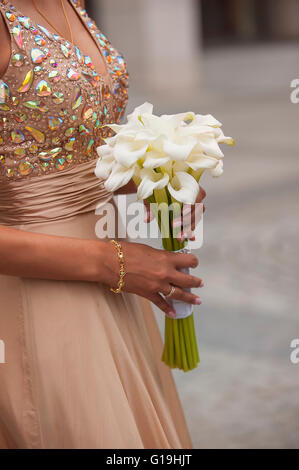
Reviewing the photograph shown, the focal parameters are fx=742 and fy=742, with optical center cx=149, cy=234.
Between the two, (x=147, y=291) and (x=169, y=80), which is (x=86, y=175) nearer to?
(x=147, y=291)

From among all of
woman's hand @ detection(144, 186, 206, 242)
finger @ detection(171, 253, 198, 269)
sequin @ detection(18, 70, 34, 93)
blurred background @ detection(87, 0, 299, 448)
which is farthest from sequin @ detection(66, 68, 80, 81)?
blurred background @ detection(87, 0, 299, 448)

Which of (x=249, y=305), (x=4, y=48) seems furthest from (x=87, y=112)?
(x=249, y=305)

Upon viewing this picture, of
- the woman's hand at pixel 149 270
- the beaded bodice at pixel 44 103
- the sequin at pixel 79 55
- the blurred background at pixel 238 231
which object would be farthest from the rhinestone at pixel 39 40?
the blurred background at pixel 238 231

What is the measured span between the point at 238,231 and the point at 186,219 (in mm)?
4271

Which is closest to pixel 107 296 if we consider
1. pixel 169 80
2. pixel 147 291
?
pixel 147 291

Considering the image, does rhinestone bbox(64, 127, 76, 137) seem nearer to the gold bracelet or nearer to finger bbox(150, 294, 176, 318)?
the gold bracelet

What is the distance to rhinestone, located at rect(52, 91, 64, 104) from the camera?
1.73 m

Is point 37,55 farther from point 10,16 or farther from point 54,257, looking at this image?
point 54,257

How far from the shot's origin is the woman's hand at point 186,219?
1724 millimetres

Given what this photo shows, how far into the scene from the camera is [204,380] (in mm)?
3895

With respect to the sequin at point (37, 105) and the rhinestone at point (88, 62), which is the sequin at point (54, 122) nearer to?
the sequin at point (37, 105)

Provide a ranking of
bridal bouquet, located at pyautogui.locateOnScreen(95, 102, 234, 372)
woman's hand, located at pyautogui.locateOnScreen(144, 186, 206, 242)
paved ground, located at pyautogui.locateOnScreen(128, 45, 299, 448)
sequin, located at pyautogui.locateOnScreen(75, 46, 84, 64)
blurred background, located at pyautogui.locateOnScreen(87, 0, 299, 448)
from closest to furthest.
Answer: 1. bridal bouquet, located at pyautogui.locateOnScreen(95, 102, 234, 372)
2. woman's hand, located at pyautogui.locateOnScreen(144, 186, 206, 242)
3. sequin, located at pyautogui.locateOnScreen(75, 46, 84, 64)
4. paved ground, located at pyautogui.locateOnScreen(128, 45, 299, 448)
5. blurred background, located at pyautogui.locateOnScreen(87, 0, 299, 448)

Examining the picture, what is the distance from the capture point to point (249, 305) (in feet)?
15.3

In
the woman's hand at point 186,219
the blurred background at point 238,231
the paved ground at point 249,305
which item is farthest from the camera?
the blurred background at point 238,231
